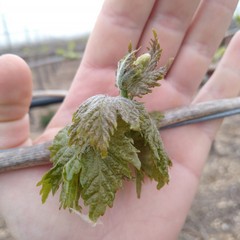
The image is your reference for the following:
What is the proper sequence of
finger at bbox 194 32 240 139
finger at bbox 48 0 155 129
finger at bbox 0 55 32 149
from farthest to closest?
finger at bbox 194 32 240 139 < finger at bbox 48 0 155 129 < finger at bbox 0 55 32 149

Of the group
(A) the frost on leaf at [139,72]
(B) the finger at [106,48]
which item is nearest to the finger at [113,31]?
(B) the finger at [106,48]

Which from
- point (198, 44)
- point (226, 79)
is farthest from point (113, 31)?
point (226, 79)

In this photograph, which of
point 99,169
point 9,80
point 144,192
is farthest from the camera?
point 144,192

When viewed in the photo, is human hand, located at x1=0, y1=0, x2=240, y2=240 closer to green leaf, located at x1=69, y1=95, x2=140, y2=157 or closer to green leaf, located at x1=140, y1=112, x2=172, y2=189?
green leaf, located at x1=140, y1=112, x2=172, y2=189

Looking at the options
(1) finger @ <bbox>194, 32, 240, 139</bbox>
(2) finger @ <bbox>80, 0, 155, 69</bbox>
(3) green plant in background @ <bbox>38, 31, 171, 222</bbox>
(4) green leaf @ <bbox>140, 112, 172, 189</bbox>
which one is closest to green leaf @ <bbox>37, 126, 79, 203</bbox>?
(3) green plant in background @ <bbox>38, 31, 171, 222</bbox>

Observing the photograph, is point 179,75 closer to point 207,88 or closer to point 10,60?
point 207,88

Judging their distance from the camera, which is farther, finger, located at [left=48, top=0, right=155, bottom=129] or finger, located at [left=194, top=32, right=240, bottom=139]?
finger, located at [left=194, top=32, right=240, bottom=139]

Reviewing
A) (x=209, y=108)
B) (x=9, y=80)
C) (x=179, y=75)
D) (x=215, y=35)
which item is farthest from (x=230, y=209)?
(x=9, y=80)
